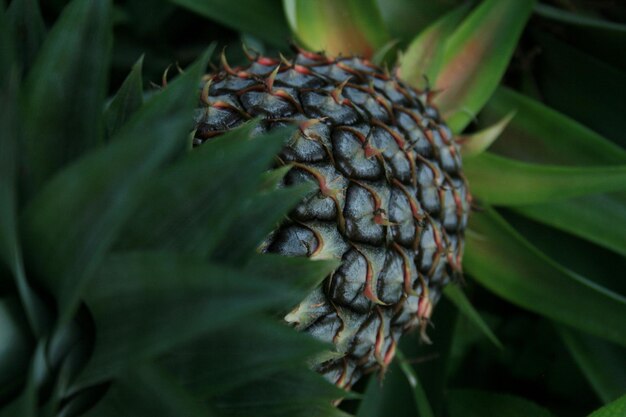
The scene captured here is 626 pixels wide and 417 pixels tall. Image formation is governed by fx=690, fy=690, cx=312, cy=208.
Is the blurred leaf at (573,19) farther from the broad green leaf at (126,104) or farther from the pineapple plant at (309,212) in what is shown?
the broad green leaf at (126,104)

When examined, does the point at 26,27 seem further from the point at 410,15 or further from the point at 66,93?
the point at 410,15

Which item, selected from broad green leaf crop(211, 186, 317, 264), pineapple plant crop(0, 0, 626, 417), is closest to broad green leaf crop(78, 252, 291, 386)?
pineapple plant crop(0, 0, 626, 417)

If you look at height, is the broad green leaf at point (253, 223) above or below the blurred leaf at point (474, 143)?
above

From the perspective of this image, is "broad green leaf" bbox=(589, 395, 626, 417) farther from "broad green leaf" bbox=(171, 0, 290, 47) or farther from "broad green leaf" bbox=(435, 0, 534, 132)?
"broad green leaf" bbox=(171, 0, 290, 47)

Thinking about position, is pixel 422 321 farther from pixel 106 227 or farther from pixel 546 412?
pixel 106 227

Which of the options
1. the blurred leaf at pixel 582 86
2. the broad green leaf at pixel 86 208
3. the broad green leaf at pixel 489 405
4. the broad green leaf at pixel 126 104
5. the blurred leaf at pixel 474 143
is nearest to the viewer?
the broad green leaf at pixel 86 208

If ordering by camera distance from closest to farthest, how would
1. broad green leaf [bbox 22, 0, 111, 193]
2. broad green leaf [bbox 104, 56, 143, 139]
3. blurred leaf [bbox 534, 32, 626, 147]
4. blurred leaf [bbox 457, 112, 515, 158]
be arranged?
broad green leaf [bbox 22, 0, 111, 193], broad green leaf [bbox 104, 56, 143, 139], blurred leaf [bbox 457, 112, 515, 158], blurred leaf [bbox 534, 32, 626, 147]

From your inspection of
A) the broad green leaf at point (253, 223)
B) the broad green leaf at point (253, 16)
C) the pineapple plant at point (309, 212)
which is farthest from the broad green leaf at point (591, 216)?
the broad green leaf at point (253, 223)
